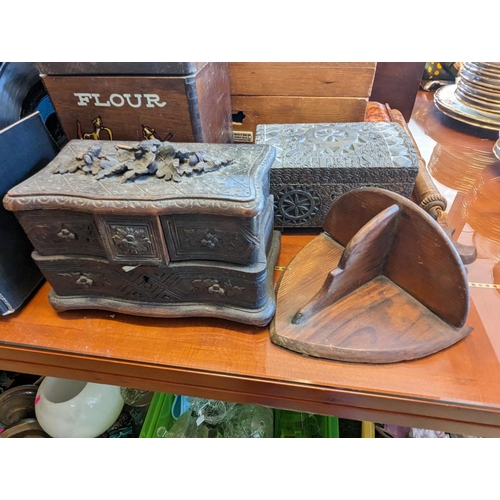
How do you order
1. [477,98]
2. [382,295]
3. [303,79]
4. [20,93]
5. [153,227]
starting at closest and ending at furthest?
[153,227]
[382,295]
[20,93]
[303,79]
[477,98]

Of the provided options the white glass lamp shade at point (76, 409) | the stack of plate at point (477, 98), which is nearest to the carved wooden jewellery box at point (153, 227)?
the white glass lamp shade at point (76, 409)

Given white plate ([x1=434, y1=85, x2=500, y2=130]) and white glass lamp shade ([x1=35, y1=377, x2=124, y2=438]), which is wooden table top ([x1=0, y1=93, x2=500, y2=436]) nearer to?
white glass lamp shade ([x1=35, y1=377, x2=124, y2=438])

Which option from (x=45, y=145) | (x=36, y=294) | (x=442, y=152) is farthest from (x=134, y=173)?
(x=442, y=152)

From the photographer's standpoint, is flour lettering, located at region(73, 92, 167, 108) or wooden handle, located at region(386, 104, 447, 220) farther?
wooden handle, located at region(386, 104, 447, 220)

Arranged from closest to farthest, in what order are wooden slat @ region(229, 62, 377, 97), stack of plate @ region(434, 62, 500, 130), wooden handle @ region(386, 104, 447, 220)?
wooden handle @ region(386, 104, 447, 220), wooden slat @ region(229, 62, 377, 97), stack of plate @ region(434, 62, 500, 130)

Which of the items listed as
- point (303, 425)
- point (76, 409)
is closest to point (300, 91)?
point (303, 425)

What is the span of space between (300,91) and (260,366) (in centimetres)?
80

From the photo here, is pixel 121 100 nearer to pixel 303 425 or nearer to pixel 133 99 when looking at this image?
pixel 133 99

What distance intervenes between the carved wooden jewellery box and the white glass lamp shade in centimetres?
35

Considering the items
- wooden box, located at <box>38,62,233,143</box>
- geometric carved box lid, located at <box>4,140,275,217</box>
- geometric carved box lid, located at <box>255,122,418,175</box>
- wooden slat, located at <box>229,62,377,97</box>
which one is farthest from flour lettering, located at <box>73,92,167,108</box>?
wooden slat, located at <box>229,62,377,97</box>

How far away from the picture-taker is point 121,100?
29.3 inches

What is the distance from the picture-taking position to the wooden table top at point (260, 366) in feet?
2.07

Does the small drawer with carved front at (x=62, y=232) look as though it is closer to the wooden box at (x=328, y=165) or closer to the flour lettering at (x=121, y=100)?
the flour lettering at (x=121, y=100)

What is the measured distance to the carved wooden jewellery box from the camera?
22.8 inches
